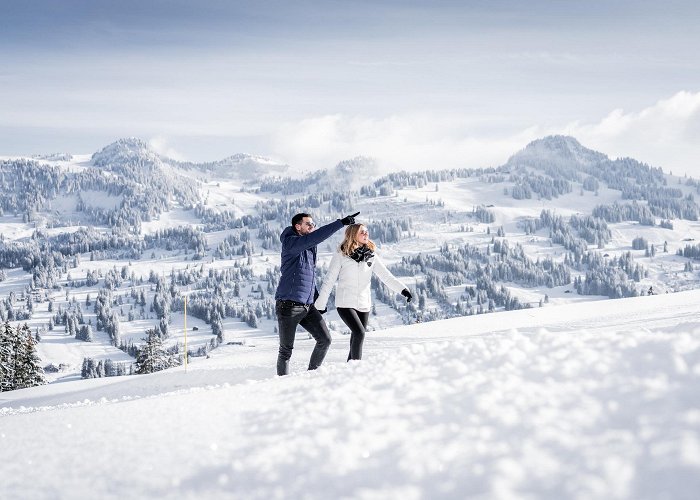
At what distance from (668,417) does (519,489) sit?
1.19m

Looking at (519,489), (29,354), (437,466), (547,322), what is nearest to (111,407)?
(437,466)

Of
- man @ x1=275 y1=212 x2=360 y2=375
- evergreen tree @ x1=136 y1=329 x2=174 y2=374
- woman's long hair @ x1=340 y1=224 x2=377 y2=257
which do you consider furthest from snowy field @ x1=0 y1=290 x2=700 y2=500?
evergreen tree @ x1=136 y1=329 x2=174 y2=374

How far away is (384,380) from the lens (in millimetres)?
5430

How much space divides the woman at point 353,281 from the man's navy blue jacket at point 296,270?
31cm

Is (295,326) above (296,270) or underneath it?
underneath

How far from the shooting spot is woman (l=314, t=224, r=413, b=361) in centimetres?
901

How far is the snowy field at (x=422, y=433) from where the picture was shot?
129 inches

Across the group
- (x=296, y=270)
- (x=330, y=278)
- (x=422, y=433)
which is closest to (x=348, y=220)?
(x=330, y=278)

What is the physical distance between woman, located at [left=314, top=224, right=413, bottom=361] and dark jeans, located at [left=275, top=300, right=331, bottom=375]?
0.23 metres

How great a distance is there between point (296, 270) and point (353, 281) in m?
1.01

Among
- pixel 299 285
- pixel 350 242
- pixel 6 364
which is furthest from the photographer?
pixel 6 364

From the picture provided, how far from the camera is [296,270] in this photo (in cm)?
895

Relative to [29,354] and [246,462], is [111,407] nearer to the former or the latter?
[246,462]

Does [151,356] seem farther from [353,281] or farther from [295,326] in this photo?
[353,281]
